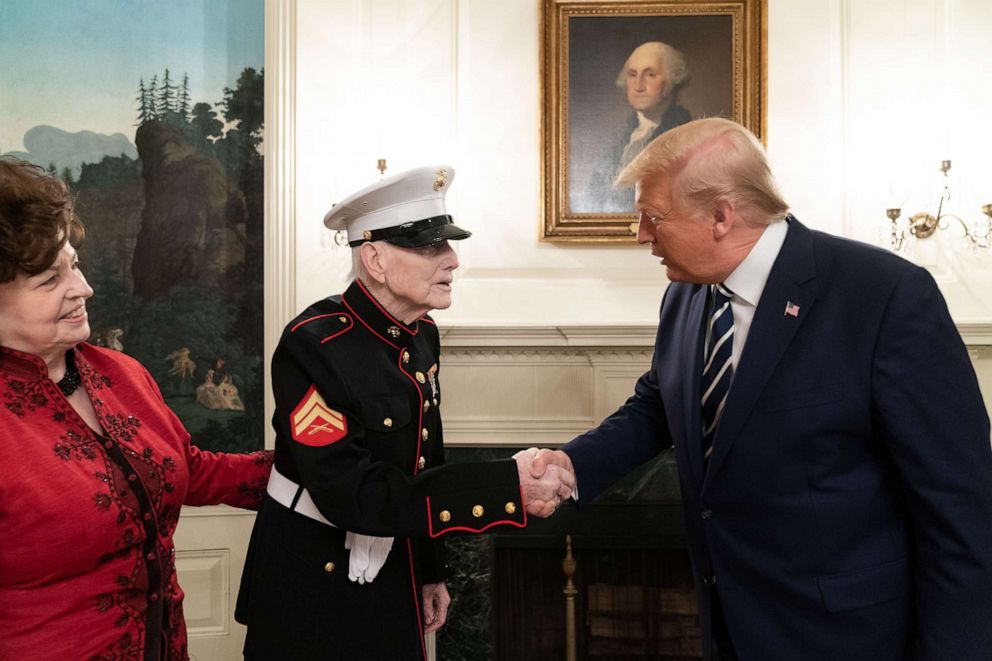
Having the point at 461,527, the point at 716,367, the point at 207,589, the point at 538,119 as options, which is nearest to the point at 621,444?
the point at 716,367

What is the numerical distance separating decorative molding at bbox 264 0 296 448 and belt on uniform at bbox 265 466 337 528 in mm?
1877

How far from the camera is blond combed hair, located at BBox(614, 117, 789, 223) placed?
180cm

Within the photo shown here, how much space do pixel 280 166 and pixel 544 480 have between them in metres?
2.30

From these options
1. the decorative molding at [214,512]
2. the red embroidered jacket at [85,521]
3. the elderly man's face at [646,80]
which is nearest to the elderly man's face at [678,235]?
the red embroidered jacket at [85,521]

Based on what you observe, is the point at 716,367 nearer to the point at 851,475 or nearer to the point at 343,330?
the point at 851,475

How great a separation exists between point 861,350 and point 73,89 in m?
3.76

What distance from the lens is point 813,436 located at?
65.6 inches

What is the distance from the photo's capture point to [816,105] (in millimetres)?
3826

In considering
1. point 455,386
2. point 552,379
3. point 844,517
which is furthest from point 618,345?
point 844,517

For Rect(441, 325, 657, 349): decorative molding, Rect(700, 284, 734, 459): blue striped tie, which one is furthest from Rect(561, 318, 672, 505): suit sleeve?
Rect(441, 325, 657, 349): decorative molding

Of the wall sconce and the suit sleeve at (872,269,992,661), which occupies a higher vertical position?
the wall sconce

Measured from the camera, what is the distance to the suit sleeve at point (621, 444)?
2.29m

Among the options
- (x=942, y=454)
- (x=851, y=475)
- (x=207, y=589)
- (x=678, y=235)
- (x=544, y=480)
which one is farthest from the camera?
(x=207, y=589)

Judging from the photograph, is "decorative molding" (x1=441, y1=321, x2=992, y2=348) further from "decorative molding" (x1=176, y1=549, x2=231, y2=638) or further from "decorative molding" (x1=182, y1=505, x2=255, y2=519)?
"decorative molding" (x1=176, y1=549, x2=231, y2=638)
